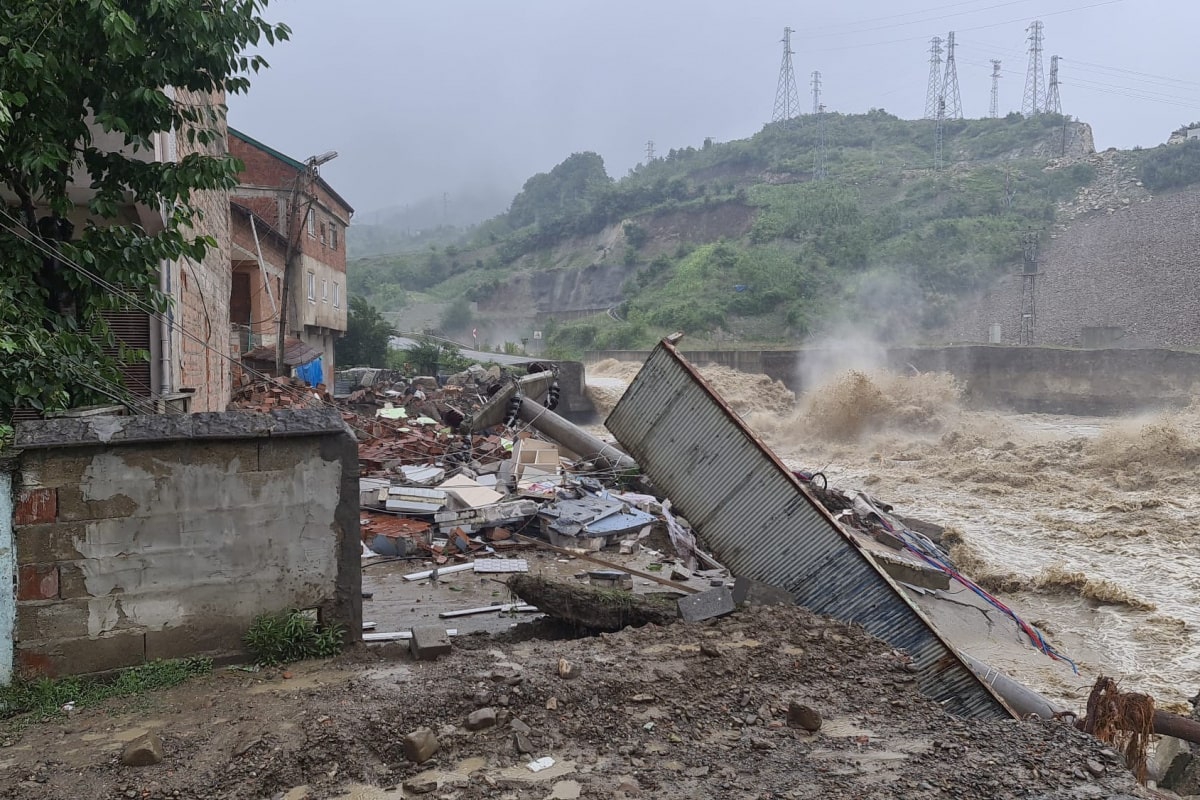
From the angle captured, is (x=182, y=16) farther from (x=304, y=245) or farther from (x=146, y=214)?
(x=304, y=245)

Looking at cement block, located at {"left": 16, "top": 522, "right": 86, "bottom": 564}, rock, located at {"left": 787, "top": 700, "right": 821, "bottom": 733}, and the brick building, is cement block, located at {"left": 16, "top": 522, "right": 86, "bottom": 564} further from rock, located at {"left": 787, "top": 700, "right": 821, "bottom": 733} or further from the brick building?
the brick building

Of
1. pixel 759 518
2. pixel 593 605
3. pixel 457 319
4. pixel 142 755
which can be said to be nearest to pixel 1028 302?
pixel 759 518

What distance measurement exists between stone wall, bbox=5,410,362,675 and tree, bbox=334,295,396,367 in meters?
28.2

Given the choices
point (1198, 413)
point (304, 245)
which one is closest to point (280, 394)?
point (304, 245)

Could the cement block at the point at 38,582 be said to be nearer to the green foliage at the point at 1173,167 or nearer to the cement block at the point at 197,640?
the cement block at the point at 197,640

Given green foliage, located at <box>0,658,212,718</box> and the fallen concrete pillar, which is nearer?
green foliage, located at <box>0,658,212,718</box>

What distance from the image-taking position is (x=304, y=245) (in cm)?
2464

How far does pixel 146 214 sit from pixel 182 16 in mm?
3084

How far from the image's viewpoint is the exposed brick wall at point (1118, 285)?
1464 inches

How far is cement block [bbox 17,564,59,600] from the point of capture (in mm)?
4629

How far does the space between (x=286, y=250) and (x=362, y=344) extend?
457 inches

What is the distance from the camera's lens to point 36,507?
182 inches

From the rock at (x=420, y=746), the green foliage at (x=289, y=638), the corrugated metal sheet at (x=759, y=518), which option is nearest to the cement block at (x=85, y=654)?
the green foliage at (x=289, y=638)

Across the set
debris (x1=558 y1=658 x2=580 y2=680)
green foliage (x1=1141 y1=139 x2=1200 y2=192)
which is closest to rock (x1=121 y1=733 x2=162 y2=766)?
debris (x1=558 y1=658 x2=580 y2=680)
